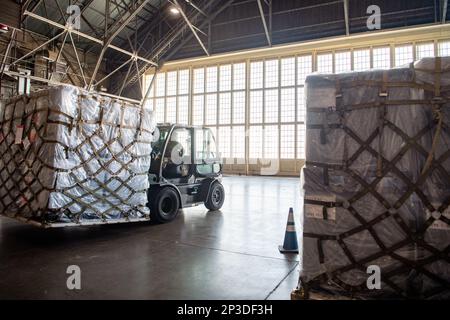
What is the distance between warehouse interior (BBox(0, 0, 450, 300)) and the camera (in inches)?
138

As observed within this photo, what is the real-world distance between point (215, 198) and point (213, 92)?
15.1 metres

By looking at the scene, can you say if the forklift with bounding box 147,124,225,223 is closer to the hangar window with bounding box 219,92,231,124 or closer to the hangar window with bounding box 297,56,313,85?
the hangar window with bounding box 297,56,313,85

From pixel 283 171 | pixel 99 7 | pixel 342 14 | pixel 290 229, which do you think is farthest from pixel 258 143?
pixel 290 229

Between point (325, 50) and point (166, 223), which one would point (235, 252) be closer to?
point (166, 223)

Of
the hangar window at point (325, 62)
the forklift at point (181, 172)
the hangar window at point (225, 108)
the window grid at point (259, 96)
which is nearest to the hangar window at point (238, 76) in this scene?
the window grid at point (259, 96)

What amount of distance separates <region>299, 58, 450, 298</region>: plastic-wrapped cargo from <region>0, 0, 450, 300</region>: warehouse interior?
10 centimetres

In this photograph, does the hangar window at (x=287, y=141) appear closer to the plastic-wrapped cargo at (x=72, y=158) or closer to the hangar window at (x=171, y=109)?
the hangar window at (x=171, y=109)

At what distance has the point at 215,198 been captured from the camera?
8.21 meters

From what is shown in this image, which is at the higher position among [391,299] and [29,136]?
[29,136]

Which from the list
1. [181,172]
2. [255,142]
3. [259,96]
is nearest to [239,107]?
[259,96]

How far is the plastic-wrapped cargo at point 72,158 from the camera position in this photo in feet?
14.9

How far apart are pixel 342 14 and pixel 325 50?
2.47 metres

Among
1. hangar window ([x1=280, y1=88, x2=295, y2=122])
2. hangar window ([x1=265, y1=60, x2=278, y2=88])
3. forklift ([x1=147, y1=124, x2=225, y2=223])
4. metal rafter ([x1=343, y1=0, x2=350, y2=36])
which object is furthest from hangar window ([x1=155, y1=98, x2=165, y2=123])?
forklift ([x1=147, y1=124, x2=225, y2=223])

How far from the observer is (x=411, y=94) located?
8.95 ft
